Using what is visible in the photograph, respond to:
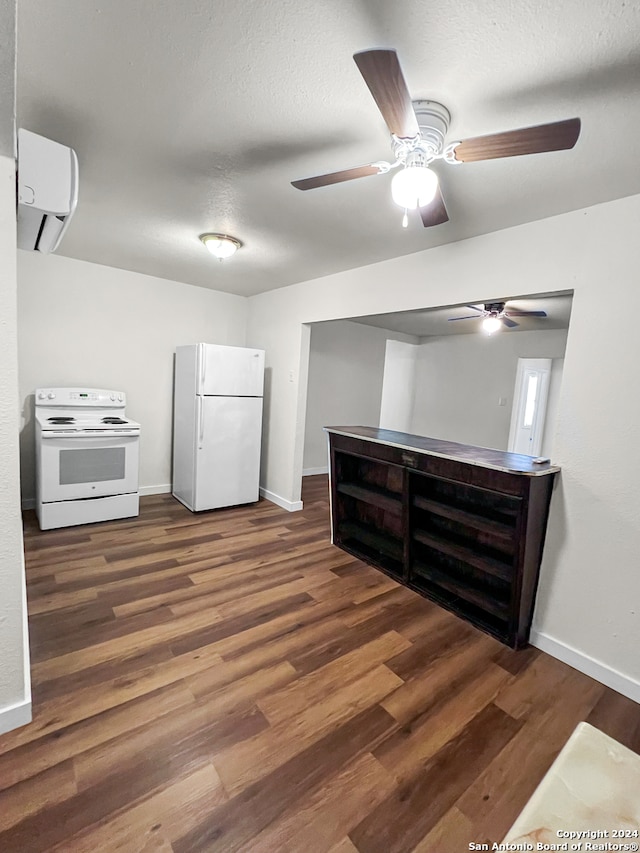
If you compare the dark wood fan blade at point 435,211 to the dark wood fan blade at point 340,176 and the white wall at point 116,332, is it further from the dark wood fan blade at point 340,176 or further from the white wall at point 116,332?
the white wall at point 116,332

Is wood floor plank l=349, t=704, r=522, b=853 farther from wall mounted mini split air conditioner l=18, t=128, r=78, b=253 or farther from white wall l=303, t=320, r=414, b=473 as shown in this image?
white wall l=303, t=320, r=414, b=473

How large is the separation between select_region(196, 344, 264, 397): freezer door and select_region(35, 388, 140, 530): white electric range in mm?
806

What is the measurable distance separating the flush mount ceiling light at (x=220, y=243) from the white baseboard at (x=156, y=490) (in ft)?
8.90

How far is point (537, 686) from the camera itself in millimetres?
1890

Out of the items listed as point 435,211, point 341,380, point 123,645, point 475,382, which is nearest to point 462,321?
point 475,382

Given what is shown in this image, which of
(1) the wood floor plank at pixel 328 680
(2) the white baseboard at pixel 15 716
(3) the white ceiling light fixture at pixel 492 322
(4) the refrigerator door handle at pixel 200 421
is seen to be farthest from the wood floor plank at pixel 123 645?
(3) the white ceiling light fixture at pixel 492 322

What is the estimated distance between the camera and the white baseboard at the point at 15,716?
57.7 inches

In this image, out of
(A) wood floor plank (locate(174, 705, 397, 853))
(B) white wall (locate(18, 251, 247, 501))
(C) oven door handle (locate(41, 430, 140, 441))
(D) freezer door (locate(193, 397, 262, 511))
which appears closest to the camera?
(A) wood floor plank (locate(174, 705, 397, 853))

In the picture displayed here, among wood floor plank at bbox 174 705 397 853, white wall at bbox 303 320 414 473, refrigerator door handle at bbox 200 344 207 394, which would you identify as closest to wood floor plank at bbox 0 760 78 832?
wood floor plank at bbox 174 705 397 853

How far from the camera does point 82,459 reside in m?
3.32

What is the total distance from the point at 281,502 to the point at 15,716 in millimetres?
2907

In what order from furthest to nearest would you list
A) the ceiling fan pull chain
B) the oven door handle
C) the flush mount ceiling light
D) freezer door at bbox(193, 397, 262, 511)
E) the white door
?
the white door < freezer door at bbox(193, 397, 262, 511) < the oven door handle < the flush mount ceiling light < the ceiling fan pull chain

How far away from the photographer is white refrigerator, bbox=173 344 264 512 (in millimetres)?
3771

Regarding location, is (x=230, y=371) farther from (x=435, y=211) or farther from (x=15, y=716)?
(x=15, y=716)
